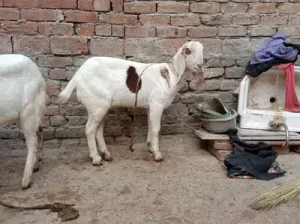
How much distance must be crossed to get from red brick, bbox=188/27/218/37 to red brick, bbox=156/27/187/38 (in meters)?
0.08

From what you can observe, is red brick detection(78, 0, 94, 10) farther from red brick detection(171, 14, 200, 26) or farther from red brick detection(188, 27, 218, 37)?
red brick detection(188, 27, 218, 37)

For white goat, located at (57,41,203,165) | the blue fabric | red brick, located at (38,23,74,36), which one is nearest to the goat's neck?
white goat, located at (57,41,203,165)

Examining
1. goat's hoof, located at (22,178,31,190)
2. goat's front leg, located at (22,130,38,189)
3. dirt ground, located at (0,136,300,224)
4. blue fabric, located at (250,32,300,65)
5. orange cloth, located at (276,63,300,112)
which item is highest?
blue fabric, located at (250,32,300,65)

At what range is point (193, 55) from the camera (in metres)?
3.22

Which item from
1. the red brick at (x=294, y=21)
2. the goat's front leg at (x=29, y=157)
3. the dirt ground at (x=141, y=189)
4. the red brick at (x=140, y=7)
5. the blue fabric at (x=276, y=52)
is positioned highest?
the red brick at (x=140, y=7)

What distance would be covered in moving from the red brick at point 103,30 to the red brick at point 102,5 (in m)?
0.16

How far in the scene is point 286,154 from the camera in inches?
144

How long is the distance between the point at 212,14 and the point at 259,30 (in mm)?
588

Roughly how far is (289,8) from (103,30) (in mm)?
2121

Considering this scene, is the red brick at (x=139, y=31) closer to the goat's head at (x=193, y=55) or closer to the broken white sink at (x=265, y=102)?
the goat's head at (x=193, y=55)

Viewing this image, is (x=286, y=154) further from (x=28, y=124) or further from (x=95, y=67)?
(x=28, y=124)

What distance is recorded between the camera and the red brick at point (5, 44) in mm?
3477

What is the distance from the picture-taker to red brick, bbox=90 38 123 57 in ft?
12.0

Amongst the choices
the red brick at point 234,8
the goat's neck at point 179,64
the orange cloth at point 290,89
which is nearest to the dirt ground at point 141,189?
the orange cloth at point 290,89
